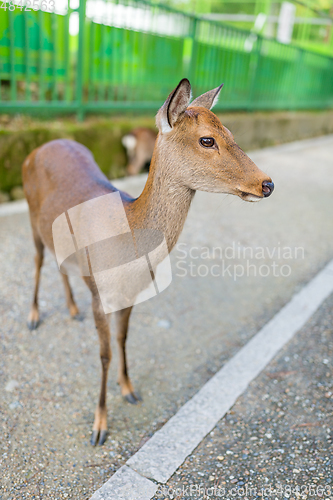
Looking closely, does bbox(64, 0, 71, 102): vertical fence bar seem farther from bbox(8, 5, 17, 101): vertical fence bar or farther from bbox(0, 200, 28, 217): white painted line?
bbox(0, 200, 28, 217): white painted line

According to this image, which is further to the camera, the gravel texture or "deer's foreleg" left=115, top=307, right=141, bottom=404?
"deer's foreleg" left=115, top=307, right=141, bottom=404

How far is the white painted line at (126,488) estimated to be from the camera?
1.86 m

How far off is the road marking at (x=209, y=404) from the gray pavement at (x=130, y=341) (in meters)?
0.11

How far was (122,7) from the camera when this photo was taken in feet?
18.5

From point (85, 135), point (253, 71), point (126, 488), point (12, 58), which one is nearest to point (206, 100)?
point (126, 488)

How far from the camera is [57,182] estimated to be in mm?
2494

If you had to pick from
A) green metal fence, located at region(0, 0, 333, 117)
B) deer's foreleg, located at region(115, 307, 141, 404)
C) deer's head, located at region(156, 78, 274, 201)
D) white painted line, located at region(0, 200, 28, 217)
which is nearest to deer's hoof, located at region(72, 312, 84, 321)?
deer's foreleg, located at region(115, 307, 141, 404)

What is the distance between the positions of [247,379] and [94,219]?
1.42 m

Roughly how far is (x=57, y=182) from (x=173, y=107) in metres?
1.02

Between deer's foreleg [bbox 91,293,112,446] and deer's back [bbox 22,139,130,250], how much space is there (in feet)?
1.92

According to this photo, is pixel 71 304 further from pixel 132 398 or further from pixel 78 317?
pixel 132 398

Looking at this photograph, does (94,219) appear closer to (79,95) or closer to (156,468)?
(156,468)

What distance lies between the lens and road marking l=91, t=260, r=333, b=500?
1.99 metres

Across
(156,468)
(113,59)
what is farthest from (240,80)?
(156,468)
